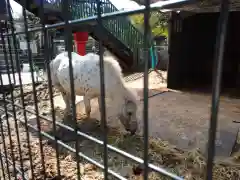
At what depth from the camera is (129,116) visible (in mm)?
3619

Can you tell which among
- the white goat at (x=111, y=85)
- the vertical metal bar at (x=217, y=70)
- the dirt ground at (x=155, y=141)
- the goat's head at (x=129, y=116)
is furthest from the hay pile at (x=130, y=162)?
the vertical metal bar at (x=217, y=70)

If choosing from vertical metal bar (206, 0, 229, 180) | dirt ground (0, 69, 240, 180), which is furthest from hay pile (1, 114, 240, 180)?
vertical metal bar (206, 0, 229, 180)

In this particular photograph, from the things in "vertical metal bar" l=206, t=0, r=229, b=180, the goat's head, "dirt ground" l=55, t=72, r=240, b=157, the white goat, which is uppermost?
"vertical metal bar" l=206, t=0, r=229, b=180

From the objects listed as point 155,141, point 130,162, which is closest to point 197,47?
point 155,141

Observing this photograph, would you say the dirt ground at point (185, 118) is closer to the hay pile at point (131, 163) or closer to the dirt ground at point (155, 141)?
the dirt ground at point (155, 141)

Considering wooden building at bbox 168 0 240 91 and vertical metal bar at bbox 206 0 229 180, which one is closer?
vertical metal bar at bbox 206 0 229 180

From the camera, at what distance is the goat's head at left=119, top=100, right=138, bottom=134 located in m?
3.54

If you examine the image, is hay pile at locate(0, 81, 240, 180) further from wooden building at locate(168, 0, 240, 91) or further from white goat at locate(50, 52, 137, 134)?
wooden building at locate(168, 0, 240, 91)

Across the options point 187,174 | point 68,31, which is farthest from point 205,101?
point 68,31

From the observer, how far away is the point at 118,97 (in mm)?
3686

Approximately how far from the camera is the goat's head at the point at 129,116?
354 centimetres

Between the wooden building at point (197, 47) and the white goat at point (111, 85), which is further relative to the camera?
the wooden building at point (197, 47)

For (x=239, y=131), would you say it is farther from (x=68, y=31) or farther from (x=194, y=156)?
(x=68, y=31)

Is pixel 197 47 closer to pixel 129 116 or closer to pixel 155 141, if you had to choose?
pixel 129 116
